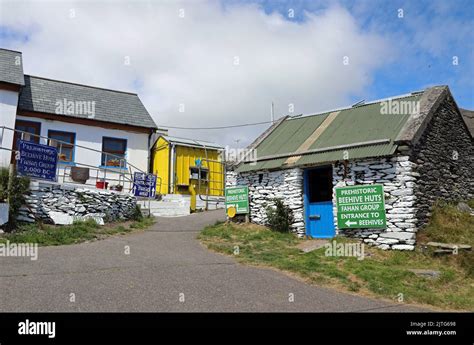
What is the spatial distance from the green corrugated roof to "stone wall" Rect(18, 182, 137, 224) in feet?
16.7

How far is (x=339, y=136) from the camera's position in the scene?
1488 cm

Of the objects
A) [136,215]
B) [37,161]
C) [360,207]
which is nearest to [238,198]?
[136,215]

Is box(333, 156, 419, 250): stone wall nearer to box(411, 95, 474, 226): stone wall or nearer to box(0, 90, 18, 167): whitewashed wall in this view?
box(411, 95, 474, 226): stone wall

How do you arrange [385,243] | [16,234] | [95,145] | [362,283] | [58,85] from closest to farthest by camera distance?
[362,283] < [16,234] < [385,243] < [95,145] < [58,85]

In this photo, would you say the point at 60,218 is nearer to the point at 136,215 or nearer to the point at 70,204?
the point at 70,204

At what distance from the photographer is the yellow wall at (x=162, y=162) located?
22.0m

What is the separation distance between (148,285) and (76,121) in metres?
15.0

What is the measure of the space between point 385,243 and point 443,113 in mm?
5669

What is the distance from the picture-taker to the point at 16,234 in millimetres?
11125

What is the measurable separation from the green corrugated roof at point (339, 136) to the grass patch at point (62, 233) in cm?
575

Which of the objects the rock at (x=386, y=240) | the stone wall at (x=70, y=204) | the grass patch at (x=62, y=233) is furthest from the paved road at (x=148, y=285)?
the rock at (x=386, y=240)

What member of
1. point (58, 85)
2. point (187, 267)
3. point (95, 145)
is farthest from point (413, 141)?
point (58, 85)

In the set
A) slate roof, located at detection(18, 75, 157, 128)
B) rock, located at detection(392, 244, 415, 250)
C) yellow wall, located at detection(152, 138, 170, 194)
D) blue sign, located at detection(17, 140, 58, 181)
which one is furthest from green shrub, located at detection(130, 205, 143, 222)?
rock, located at detection(392, 244, 415, 250)

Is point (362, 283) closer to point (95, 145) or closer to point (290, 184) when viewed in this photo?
point (290, 184)
